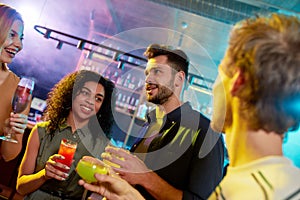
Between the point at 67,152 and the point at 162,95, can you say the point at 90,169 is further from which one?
the point at 162,95

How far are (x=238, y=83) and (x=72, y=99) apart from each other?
181cm

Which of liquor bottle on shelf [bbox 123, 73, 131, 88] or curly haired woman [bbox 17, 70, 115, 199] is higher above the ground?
liquor bottle on shelf [bbox 123, 73, 131, 88]

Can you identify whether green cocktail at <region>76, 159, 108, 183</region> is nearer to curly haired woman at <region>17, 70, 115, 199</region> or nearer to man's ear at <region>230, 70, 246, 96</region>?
curly haired woman at <region>17, 70, 115, 199</region>

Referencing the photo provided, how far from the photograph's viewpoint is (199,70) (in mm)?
6852

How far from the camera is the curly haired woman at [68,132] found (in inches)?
76.9

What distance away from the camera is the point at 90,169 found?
4.33 feet

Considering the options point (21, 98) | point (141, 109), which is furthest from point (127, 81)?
point (21, 98)

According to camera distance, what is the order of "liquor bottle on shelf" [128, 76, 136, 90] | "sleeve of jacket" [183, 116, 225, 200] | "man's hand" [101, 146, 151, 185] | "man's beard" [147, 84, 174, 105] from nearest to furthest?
"man's hand" [101, 146, 151, 185] → "sleeve of jacket" [183, 116, 225, 200] → "man's beard" [147, 84, 174, 105] → "liquor bottle on shelf" [128, 76, 136, 90]

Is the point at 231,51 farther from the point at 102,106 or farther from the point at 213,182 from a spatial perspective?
the point at 102,106

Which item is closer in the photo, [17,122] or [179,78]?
[17,122]

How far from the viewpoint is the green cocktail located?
1.30 m

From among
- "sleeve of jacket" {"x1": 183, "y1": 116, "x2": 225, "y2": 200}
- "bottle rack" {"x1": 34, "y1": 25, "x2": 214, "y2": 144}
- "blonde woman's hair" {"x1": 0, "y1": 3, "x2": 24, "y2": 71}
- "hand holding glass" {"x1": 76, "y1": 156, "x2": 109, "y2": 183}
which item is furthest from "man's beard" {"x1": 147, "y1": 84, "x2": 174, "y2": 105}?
"bottle rack" {"x1": 34, "y1": 25, "x2": 214, "y2": 144}

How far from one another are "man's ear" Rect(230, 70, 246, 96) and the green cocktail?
70 cm

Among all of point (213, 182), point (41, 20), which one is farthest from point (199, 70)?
point (213, 182)
